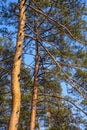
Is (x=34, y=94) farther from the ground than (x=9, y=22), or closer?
closer

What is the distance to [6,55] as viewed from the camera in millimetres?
15930

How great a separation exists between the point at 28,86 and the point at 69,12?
526 cm

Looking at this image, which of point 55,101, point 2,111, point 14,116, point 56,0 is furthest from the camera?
point 2,111

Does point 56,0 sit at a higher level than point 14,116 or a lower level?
higher

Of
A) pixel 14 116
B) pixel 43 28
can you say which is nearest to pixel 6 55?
pixel 43 28

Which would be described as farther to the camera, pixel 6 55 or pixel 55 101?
pixel 6 55

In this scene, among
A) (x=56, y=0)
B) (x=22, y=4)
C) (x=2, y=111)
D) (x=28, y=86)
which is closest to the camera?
(x=22, y=4)

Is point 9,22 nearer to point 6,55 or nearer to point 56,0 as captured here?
point 56,0

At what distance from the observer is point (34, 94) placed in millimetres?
14367

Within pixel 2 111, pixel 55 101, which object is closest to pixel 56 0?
pixel 55 101

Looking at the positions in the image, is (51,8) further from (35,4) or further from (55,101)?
(55,101)

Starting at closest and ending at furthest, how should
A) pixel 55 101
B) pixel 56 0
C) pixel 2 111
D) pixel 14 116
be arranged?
pixel 14 116
pixel 56 0
pixel 55 101
pixel 2 111

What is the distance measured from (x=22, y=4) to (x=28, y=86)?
6555mm

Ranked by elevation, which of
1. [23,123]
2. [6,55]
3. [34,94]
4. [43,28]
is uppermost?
[43,28]
